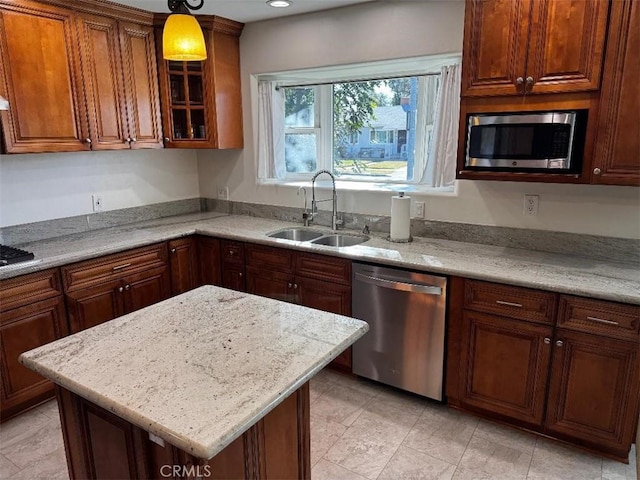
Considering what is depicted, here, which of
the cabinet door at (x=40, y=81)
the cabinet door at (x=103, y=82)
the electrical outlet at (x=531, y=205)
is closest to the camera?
the cabinet door at (x=40, y=81)

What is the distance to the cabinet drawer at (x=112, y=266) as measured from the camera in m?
2.65

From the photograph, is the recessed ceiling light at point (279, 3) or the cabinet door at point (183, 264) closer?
the recessed ceiling light at point (279, 3)

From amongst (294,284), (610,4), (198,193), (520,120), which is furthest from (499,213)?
(198,193)

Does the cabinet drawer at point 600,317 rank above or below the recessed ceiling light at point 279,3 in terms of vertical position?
below

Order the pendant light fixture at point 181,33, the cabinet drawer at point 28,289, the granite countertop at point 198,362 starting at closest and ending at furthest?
the granite countertop at point 198,362 < the pendant light fixture at point 181,33 < the cabinet drawer at point 28,289

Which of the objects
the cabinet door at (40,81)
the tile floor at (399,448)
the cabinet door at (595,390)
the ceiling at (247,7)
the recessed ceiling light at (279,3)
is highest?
the ceiling at (247,7)

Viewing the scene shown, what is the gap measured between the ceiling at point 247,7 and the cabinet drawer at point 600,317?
2227 millimetres

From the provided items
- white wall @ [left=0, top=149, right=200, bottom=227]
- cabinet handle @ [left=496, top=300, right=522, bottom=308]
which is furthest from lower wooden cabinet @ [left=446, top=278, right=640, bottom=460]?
white wall @ [left=0, top=149, right=200, bottom=227]

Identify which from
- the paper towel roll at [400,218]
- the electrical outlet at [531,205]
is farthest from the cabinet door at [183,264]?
the electrical outlet at [531,205]

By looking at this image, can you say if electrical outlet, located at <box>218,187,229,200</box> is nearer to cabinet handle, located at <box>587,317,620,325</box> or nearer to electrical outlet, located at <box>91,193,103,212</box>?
electrical outlet, located at <box>91,193,103,212</box>

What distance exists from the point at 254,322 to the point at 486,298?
1.26 meters

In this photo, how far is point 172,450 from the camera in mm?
1231

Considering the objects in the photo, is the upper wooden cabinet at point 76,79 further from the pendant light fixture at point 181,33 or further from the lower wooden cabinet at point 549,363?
the lower wooden cabinet at point 549,363

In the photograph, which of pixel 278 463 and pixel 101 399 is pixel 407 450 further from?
pixel 101 399
